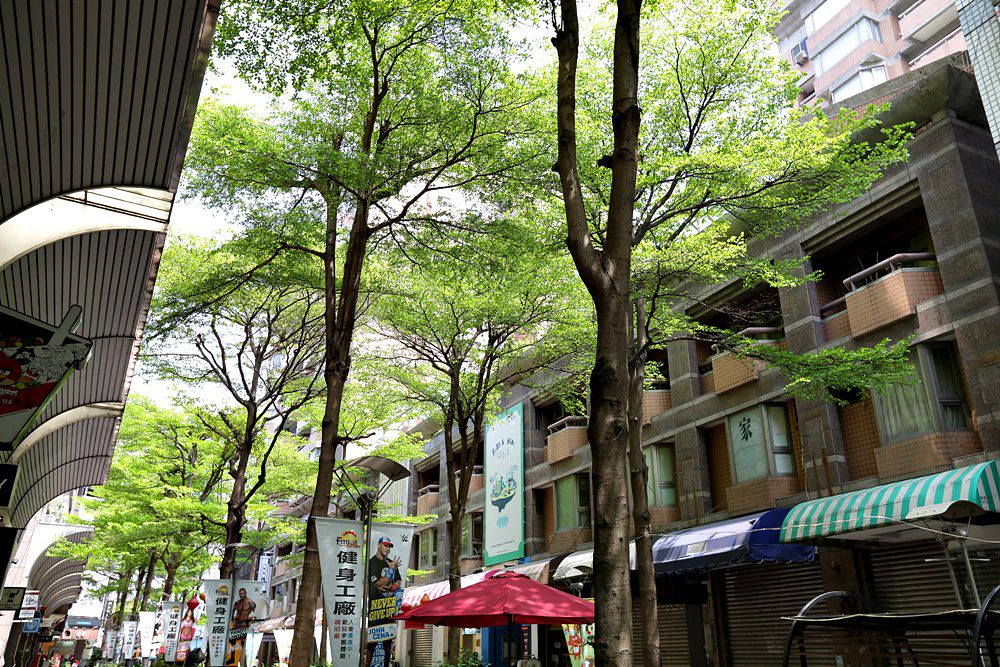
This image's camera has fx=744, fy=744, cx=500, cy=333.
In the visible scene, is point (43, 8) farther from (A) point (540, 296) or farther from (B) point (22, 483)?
(A) point (540, 296)

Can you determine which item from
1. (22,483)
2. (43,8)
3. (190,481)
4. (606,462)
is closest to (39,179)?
(43,8)

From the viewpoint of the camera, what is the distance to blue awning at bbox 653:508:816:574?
15734 millimetres

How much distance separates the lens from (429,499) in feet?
123

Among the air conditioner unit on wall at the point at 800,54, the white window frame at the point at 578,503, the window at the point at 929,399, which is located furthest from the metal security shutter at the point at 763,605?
the air conditioner unit on wall at the point at 800,54

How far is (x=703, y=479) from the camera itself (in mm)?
20562

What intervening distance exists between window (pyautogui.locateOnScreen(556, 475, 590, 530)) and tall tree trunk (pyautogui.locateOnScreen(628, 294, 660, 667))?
1129 cm

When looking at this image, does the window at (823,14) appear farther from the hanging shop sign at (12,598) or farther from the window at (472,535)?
the hanging shop sign at (12,598)

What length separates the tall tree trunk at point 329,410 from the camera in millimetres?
10934

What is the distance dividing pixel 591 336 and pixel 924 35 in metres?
23.6

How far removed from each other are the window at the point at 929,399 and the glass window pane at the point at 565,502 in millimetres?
12237

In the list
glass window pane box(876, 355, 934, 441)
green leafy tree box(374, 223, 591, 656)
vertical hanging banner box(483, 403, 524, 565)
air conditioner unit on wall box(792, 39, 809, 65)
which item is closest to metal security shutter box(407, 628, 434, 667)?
vertical hanging banner box(483, 403, 524, 565)

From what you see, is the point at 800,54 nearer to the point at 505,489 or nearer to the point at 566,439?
the point at 566,439

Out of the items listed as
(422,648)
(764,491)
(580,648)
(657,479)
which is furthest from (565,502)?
(422,648)

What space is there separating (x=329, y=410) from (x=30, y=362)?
5.64 m
